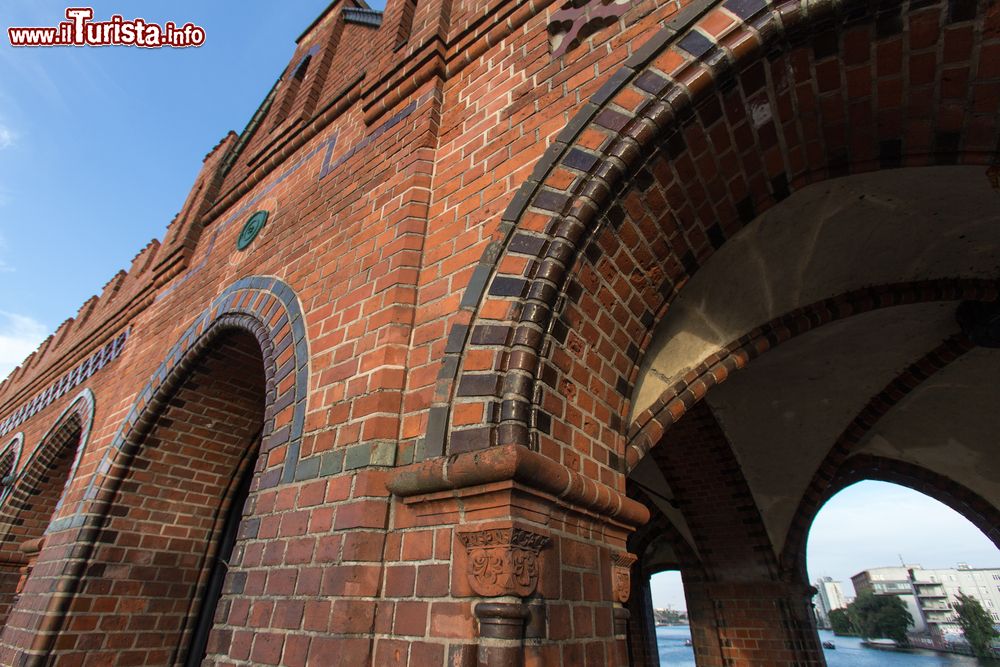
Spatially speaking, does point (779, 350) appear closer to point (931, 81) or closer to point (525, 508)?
point (931, 81)

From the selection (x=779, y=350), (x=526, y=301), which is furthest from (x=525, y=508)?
(x=779, y=350)

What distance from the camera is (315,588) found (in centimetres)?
163

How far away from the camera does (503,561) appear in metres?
1.30

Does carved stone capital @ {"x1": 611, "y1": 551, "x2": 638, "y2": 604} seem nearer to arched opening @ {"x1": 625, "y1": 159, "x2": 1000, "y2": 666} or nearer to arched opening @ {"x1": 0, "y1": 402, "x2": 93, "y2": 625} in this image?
arched opening @ {"x1": 625, "y1": 159, "x2": 1000, "y2": 666}

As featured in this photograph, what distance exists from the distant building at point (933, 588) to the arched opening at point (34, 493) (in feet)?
240

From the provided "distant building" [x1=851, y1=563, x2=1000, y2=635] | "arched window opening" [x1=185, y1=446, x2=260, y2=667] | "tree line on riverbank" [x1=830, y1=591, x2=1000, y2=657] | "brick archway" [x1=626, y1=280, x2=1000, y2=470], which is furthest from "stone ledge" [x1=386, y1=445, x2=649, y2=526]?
"distant building" [x1=851, y1=563, x2=1000, y2=635]

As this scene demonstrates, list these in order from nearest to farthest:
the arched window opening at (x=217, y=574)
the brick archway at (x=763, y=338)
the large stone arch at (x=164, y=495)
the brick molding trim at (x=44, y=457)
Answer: the brick archway at (x=763, y=338) < the large stone arch at (x=164, y=495) < the arched window opening at (x=217, y=574) < the brick molding trim at (x=44, y=457)

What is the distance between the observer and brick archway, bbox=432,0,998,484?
1.66m

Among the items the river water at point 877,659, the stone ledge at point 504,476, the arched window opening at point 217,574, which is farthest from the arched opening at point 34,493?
the river water at point 877,659

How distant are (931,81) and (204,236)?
225 inches

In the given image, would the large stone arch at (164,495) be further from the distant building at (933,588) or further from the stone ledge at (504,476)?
the distant building at (933,588)

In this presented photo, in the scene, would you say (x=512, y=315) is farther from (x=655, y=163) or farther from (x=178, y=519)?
(x=178, y=519)

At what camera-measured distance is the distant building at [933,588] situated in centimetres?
5603

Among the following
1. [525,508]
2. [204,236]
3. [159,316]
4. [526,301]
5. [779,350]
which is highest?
[204,236]
